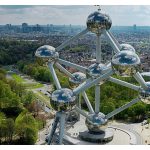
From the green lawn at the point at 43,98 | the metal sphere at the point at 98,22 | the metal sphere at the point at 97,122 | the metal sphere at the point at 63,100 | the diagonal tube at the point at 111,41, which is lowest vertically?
the green lawn at the point at 43,98

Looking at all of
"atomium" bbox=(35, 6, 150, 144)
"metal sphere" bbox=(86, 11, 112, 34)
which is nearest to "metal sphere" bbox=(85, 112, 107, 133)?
"atomium" bbox=(35, 6, 150, 144)

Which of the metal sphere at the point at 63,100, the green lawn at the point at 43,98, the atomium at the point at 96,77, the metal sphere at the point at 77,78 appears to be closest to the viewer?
the atomium at the point at 96,77

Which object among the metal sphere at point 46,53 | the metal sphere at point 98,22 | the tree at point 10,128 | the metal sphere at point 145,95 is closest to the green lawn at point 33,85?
the tree at point 10,128

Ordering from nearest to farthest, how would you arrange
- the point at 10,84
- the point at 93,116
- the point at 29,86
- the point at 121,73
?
1. the point at 121,73
2. the point at 93,116
3. the point at 10,84
4. the point at 29,86

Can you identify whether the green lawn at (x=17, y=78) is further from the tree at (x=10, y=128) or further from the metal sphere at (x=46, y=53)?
the metal sphere at (x=46, y=53)

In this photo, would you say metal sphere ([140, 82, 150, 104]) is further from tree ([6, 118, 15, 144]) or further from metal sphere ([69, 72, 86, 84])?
tree ([6, 118, 15, 144])

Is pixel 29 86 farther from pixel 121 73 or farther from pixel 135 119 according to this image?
pixel 121 73

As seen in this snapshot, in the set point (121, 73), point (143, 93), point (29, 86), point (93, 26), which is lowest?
point (29, 86)

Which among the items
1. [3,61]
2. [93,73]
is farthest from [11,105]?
[3,61]
